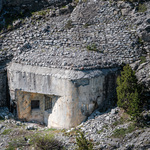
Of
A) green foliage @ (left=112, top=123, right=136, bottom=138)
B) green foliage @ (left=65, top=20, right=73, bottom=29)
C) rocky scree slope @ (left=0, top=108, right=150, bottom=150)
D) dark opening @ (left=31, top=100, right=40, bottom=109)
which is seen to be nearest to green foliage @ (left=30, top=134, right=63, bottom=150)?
rocky scree slope @ (left=0, top=108, right=150, bottom=150)

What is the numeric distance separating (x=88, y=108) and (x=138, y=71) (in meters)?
3.38

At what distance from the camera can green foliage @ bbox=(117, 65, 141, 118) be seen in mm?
13273

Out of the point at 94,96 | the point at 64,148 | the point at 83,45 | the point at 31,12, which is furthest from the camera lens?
the point at 31,12

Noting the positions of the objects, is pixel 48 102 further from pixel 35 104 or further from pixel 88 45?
pixel 88 45

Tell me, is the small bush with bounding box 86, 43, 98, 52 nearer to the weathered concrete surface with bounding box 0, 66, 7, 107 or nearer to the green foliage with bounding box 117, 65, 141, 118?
the green foliage with bounding box 117, 65, 141, 118

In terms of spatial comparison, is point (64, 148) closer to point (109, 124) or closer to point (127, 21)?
point (109, 124)

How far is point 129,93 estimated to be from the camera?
13.7 m

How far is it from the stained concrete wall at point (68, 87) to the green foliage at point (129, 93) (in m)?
1.24

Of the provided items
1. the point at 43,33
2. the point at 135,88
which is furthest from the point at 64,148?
the point at 43,33

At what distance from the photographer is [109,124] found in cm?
1407

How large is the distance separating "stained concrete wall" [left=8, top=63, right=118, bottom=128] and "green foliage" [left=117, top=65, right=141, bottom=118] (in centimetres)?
Answer: 124

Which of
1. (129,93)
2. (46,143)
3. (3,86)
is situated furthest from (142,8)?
(46,143)

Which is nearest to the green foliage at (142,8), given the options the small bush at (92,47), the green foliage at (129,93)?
the small bush at (92,47)

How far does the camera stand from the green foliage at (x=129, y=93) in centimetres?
1327
